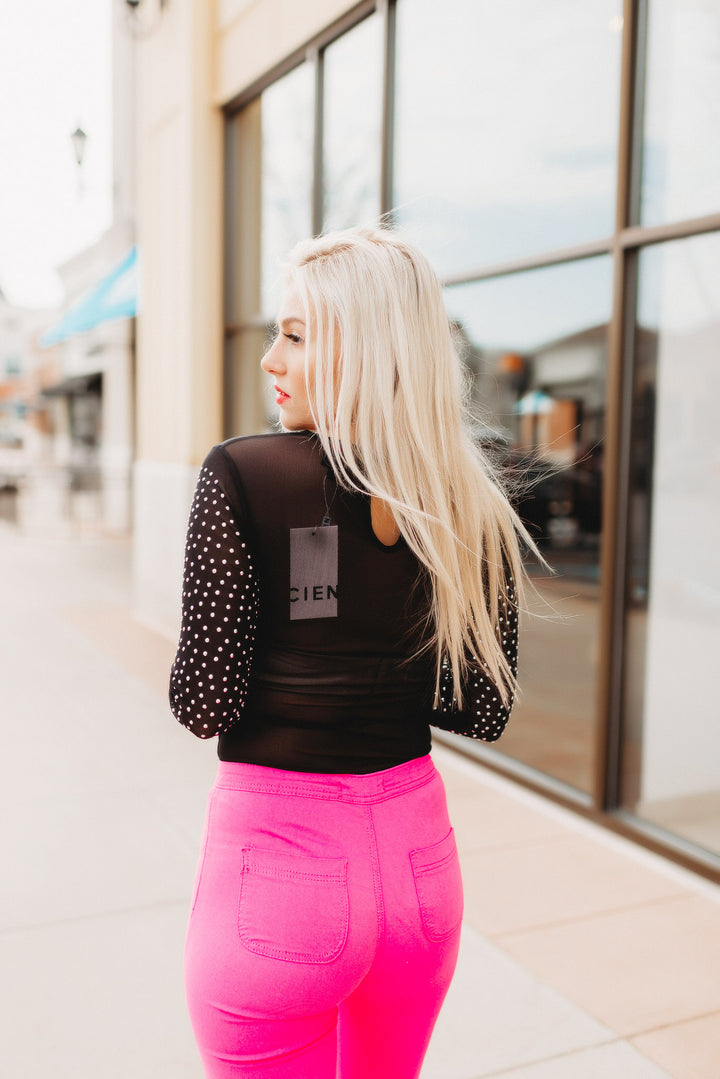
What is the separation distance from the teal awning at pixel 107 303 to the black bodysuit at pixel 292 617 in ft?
31.6

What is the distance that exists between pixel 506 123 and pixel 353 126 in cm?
150

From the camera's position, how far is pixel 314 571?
1.38m

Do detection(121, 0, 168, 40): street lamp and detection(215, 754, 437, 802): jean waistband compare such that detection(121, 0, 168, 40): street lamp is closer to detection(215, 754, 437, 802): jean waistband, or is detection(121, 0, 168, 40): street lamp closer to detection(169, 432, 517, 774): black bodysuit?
detection(169, 432, 517, 774): black bodysuit

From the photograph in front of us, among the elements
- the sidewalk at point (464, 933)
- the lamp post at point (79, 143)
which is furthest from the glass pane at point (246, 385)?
the lamp post at point (79, 143)

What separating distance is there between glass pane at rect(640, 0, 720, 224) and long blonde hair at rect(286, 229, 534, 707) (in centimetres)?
295

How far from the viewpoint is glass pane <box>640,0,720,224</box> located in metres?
3.95

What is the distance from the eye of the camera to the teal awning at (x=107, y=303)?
10969mm

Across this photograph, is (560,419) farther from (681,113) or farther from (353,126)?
(681,113)

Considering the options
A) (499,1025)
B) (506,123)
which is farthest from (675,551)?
(506,123)

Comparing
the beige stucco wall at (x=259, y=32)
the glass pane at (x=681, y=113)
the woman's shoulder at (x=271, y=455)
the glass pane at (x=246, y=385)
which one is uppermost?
the beige stucco wall at (x=259, y=32)

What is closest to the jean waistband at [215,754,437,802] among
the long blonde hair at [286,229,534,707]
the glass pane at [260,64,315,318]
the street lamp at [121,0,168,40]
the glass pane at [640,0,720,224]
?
the long blonde hair at [286,229,534,707]

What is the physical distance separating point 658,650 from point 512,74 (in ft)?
10.3

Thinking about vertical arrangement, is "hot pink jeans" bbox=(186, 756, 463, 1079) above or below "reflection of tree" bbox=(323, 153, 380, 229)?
below

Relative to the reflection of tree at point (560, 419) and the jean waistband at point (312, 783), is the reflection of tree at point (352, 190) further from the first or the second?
the jean waistband at point (312, 783)
